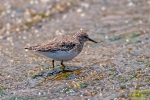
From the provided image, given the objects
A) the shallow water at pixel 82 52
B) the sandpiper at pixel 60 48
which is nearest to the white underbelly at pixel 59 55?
the sandpiper at pixel 60 48

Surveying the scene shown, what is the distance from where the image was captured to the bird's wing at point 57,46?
9875 mm

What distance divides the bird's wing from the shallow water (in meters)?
0.55

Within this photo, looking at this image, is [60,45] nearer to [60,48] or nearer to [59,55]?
[60,48]

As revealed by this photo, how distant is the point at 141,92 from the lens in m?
8.74

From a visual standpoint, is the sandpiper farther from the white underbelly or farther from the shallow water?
the shallow water

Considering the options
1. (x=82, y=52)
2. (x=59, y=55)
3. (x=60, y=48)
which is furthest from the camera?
(x=82, y=52)

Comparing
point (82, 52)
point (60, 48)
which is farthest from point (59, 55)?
point (82, 52)

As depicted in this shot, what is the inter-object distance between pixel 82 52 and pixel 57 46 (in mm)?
2380

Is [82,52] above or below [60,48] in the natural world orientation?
below

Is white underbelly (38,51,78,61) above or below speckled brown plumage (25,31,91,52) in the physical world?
below

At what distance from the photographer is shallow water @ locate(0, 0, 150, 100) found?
9.04 metres

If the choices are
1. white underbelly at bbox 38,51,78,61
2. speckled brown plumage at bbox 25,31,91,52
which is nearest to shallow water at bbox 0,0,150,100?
white underbelly at bbox 38,51,78,61

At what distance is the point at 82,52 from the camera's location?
1233cm

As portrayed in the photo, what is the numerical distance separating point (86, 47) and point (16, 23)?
13.7 feet
